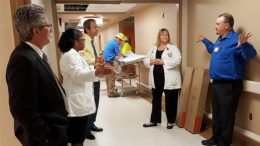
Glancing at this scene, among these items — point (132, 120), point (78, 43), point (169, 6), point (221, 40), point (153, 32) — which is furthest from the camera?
point (153, 32)

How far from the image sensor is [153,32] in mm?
4945

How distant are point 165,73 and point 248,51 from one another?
1.16m

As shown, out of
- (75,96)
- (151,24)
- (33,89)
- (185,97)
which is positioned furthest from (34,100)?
(151,24)

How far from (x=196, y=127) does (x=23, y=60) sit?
8.45 feet

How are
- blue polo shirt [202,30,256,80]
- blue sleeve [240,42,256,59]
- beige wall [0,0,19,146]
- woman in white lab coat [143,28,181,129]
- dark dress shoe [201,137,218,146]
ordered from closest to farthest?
beige wall [0,0,19,146], blue sleeve [240,42,256,59], blue polo shirt [202,30,256,80], dark dress shoe [201,137,218,146], woman in white lab coat [143,28,181,129]

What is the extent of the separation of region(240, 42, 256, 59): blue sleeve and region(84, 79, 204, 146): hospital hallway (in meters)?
1.26

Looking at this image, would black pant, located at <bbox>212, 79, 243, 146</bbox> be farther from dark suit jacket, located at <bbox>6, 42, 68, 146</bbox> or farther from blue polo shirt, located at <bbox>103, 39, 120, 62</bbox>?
blue polo shirt, located at <bbox>103, 39, 120, 62</bbox>

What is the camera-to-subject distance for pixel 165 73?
2926 mm

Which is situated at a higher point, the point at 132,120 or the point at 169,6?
the point at 169,6

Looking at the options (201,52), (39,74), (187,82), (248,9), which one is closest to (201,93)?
(187,82)

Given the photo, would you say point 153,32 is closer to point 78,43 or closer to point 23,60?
point 78,43

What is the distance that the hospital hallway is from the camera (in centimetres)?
264

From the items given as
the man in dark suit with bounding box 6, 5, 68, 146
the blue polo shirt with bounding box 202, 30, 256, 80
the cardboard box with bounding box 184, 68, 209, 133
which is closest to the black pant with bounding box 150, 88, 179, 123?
the cardboard box with bounding box 184, 68, 209, 133

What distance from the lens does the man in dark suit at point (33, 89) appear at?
A: 0.94 metres
